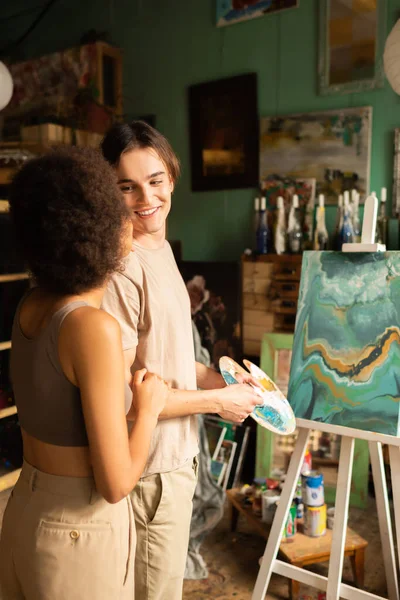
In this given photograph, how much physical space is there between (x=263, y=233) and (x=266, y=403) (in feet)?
6.43

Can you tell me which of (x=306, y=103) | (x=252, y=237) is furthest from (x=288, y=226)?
(x=306, y=103)

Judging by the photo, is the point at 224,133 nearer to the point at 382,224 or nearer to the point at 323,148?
the point at 323,148

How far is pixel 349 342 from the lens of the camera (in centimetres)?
191

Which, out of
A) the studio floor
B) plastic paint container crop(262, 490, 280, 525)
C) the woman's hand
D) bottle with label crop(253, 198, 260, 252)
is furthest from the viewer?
bottle with label crop(253, 198, 260, 252)

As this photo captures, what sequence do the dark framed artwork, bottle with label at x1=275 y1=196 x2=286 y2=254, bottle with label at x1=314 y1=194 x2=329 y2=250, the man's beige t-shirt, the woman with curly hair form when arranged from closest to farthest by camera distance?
the woman with curly hair, the man's beige t-shirt, bottle with label at x1=314 y1=194 x2=329 y2=250, bottle with label at x1=275 y1=196 x2=286 y2=254, the dark framed artwork

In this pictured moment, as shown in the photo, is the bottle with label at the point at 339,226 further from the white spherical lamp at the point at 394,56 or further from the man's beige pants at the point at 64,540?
the man's beige pants at the point at 64,540

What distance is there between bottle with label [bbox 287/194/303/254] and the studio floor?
1508 mm

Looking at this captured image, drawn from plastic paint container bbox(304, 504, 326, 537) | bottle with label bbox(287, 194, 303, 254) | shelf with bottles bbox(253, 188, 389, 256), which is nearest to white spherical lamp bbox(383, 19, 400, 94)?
shelf with bottles bbox(253, 188, 389, 256)

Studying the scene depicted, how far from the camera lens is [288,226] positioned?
133 inches

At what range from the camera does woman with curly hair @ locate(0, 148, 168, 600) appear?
0.92 meters

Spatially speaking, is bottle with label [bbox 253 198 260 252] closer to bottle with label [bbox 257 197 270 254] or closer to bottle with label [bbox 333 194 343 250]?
bottle with label [bbox 257 197 270 254]

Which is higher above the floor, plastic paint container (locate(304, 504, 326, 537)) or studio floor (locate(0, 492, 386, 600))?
plastic paint container (locate(304, 504, 326, 537))

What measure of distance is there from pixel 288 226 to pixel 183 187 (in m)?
1.00

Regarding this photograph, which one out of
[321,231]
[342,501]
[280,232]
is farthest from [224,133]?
[342,501]
